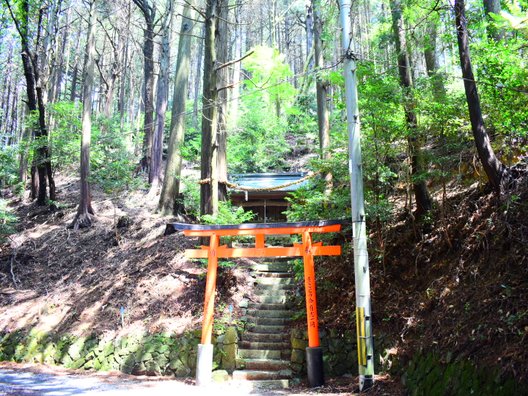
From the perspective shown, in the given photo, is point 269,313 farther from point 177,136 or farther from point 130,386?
point 177,136

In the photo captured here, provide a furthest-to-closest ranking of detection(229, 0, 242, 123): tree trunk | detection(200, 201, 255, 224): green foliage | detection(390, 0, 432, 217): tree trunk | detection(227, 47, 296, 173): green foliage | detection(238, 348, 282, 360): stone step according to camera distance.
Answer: detection(229, 0, 242, 123): tree trunk < detection(227, 47, 296, 173): green foliage < detection(200, 201, 255, 224): green foliage < detection(238, 348, 282, 360): stone step < detection(390, 0, 432, 217): tree trunk

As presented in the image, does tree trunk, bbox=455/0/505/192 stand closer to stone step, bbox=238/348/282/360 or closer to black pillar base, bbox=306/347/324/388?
black pillar base, bbox=306/347/324/388

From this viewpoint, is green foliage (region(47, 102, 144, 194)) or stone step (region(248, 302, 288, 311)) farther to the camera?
green foliage (region(47, 102, 144, 194))

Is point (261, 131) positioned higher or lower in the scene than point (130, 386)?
higher

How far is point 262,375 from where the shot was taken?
26.8ft

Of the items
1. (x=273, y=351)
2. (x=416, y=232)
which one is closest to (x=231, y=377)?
(x=273, y=351)

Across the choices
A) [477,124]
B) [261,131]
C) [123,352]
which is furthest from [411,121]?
[261,131]

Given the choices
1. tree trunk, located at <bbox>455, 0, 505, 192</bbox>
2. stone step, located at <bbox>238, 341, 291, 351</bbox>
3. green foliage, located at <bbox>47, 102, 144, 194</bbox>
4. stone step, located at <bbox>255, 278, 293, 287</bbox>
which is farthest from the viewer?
green foliage, located at <bbox>47, 102, 144, 194</bbox>

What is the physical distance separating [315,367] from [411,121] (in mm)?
4616

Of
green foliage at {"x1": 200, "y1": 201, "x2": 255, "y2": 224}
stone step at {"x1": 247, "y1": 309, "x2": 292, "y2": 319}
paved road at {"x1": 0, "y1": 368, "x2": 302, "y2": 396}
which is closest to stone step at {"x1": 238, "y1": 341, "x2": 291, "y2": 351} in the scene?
stone step at {"x1": 247, "y1": 309, "x2": 292, "y2": 319}

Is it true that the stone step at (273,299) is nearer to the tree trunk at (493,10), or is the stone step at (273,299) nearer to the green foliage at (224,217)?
the green foliage at (224,217)

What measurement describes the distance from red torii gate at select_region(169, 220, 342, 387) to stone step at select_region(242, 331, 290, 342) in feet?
3.22

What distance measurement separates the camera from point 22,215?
17141mm

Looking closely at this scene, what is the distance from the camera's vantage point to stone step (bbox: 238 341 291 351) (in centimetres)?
873
